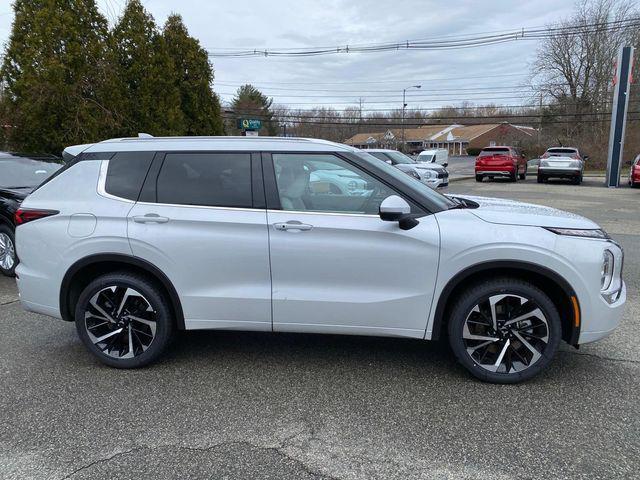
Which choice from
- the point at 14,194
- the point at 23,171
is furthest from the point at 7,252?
the point at 23,171

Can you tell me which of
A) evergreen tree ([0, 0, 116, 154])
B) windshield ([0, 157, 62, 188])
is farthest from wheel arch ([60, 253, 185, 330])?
evergreen tree ([0, 0, 116, 154])

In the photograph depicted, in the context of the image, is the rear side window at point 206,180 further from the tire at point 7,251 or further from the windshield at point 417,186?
the tire at point 7,251

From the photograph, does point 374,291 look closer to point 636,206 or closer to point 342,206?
point 342,206

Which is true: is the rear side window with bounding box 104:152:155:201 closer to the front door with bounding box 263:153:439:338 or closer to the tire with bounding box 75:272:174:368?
the tire with bounding box 75:272:174:368

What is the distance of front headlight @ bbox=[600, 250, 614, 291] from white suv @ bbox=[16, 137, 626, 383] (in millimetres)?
14

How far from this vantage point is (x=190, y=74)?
16.4 m

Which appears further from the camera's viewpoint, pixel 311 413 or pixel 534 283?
pixel 534 283

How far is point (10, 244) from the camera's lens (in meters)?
6.57

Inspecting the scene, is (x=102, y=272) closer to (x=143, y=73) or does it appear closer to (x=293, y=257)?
(x=293, y=257)

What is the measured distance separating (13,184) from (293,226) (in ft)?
18.6

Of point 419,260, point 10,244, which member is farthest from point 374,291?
point 10,244

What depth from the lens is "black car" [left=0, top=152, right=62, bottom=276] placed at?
258 inches

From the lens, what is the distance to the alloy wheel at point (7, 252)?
6.57 m

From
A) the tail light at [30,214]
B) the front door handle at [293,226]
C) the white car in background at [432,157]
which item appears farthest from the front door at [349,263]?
the white car in background at [432,157]
